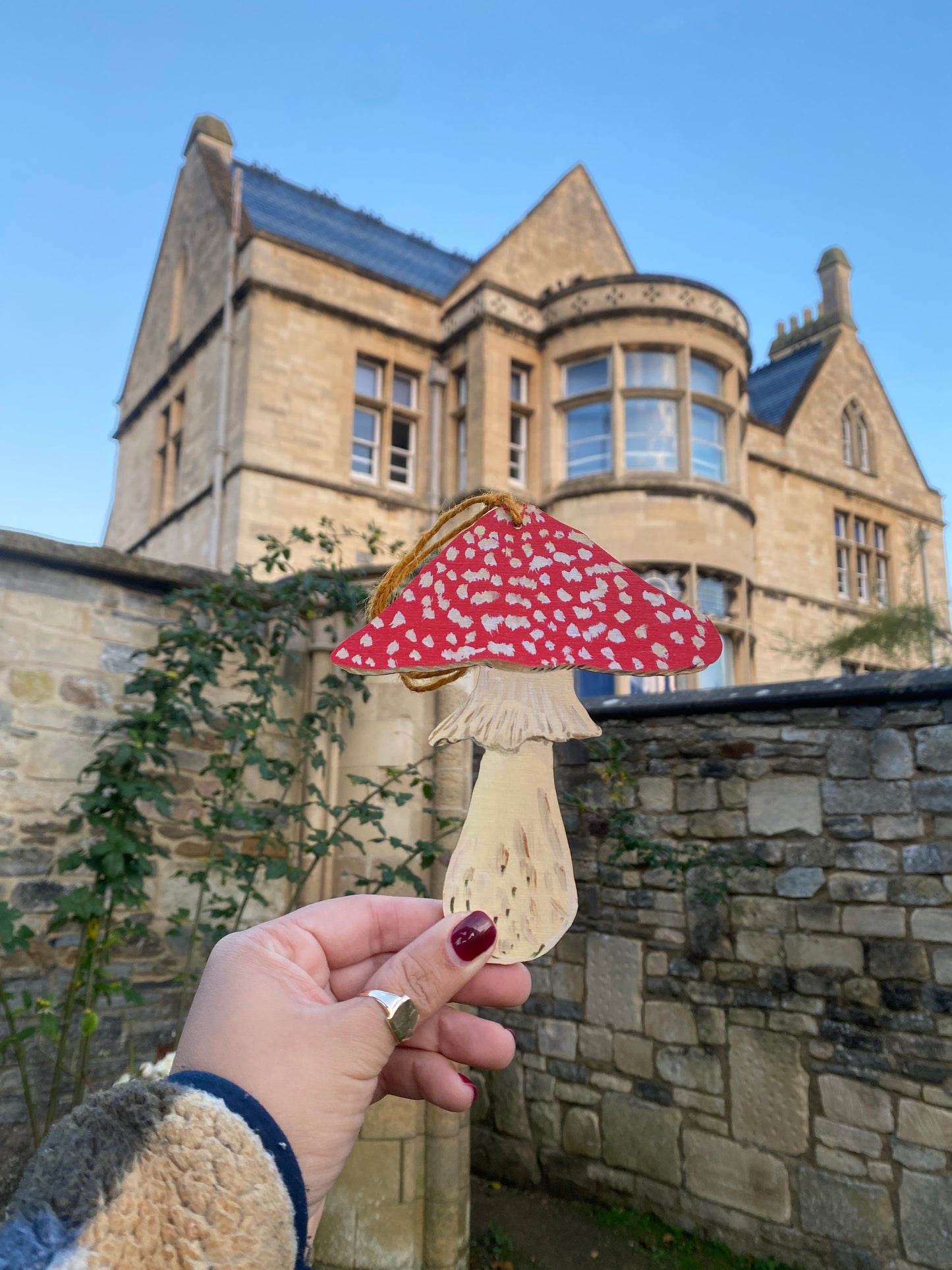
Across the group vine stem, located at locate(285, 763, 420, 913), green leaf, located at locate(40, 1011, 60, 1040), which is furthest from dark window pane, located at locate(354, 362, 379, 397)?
green leaf, located at locate(40, 1011, 60, 1040)

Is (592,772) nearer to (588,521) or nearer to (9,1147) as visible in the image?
(9,1147)

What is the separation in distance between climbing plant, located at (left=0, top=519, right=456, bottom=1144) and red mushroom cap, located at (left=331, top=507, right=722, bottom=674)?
5.30 feet

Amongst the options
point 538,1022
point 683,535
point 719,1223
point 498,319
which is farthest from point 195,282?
point 719,1223

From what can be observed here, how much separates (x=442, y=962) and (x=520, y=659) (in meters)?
0.37

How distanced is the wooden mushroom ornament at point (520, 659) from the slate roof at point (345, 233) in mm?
10653

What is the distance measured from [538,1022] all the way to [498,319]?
8628 millimetres

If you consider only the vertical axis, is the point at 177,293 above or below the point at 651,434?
above

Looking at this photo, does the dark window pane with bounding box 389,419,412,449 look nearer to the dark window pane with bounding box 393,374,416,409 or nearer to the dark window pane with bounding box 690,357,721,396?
the dark window pane with bounding box 393,374,416,409

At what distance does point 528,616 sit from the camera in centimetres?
104

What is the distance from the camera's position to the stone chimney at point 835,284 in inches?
621

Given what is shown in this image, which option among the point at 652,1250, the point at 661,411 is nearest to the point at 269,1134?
the point at 652,1250

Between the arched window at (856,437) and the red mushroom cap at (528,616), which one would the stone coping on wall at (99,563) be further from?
the arched window at (856,437)

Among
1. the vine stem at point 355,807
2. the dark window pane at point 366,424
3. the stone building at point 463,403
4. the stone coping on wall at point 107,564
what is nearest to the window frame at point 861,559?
the stone building at point 463,403

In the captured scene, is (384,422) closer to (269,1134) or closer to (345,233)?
(345,233)
